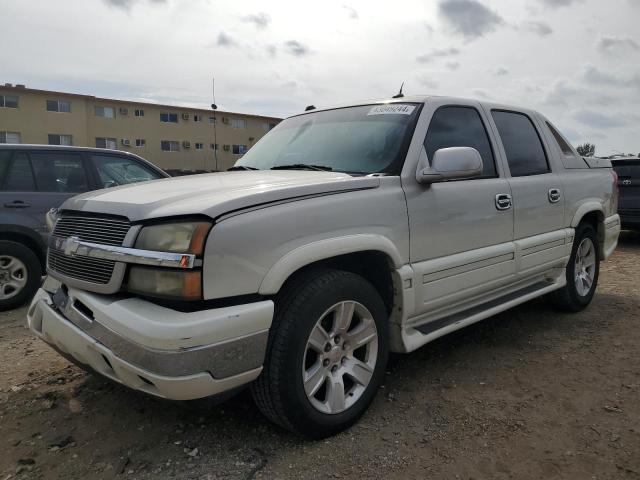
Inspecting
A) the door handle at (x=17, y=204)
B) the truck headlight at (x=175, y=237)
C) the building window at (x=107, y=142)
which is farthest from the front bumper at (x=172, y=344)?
the building window at (x=107, y=142)

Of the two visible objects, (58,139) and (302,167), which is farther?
(58,139)

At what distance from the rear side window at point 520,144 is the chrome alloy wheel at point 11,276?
469 centimetres

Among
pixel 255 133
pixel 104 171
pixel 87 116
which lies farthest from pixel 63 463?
pixel 255 133

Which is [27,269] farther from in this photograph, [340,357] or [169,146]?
[169,146]

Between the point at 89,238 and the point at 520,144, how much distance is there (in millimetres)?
3283

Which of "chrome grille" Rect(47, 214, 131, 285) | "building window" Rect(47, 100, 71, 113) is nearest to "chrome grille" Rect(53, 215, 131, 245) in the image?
"chrome grille" Rect(47, 214, 131, 285)

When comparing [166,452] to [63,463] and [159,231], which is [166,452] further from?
[159,231]

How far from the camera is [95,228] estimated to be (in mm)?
2447

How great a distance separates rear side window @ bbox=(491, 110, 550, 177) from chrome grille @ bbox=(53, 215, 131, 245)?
284 cm

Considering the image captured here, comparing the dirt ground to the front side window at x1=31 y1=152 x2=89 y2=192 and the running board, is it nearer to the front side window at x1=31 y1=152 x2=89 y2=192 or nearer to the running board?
the running board

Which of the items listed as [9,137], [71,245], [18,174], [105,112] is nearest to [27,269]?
[18,174]

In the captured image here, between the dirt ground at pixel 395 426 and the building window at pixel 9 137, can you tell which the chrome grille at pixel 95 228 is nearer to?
the dirt ground at pixel 395 426

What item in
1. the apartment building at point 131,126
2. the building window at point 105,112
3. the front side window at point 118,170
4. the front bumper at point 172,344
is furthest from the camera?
the building window at point 105,112

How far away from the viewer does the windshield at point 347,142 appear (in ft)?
10.1
